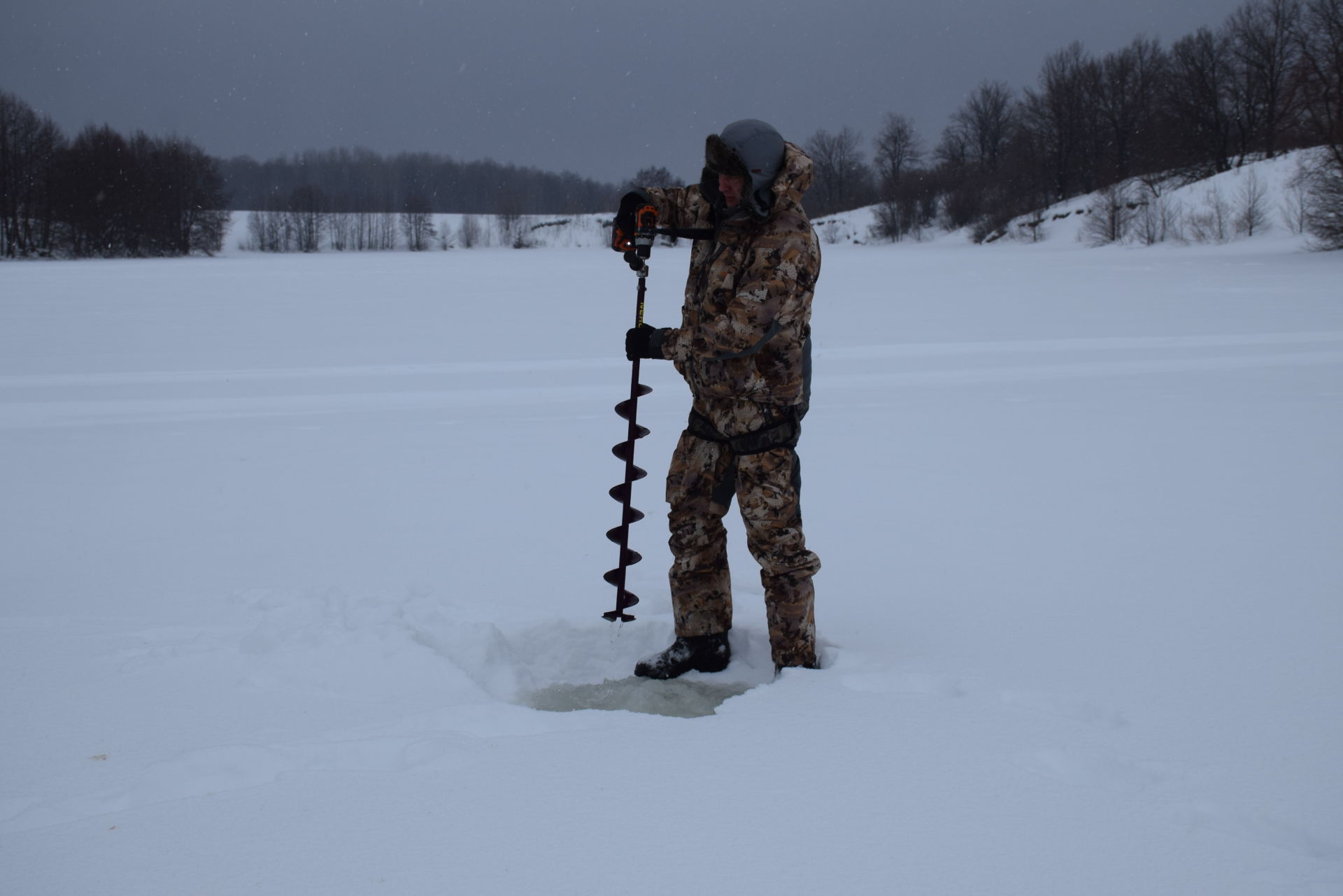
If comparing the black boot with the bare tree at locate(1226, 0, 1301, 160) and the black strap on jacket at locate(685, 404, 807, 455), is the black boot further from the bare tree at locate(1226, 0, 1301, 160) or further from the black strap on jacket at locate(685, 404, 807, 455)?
the bare tree at locate(1226, 0, 1301, 160)

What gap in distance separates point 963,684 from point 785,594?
70cm

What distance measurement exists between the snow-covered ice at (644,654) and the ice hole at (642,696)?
0.7 inches

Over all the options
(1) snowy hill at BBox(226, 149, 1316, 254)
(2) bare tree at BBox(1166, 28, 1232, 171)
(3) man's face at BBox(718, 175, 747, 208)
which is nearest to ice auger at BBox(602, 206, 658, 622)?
(3) man's face at BBox(718, 175, 747, 208)

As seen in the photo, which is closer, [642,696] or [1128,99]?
[642,696]

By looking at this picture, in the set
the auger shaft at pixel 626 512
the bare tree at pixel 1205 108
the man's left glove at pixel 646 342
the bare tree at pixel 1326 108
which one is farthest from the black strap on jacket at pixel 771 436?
the bare tree at pixel 1205 108

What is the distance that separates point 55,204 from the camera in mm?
55062

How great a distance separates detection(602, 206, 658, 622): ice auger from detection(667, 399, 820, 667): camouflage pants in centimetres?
31

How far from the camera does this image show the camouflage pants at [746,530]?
11.5 feet

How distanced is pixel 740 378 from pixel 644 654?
128 cm

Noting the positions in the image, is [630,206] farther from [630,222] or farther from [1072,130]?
[1072,130]

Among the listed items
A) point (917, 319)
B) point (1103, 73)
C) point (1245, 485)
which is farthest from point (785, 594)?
point (1103, 73)

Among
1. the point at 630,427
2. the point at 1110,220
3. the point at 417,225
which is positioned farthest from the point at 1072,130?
the point at 630,427

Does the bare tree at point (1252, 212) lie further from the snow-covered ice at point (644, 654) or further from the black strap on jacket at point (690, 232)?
the black strap on jacket at point (690, 232)

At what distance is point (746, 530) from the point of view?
3625 millimetres
